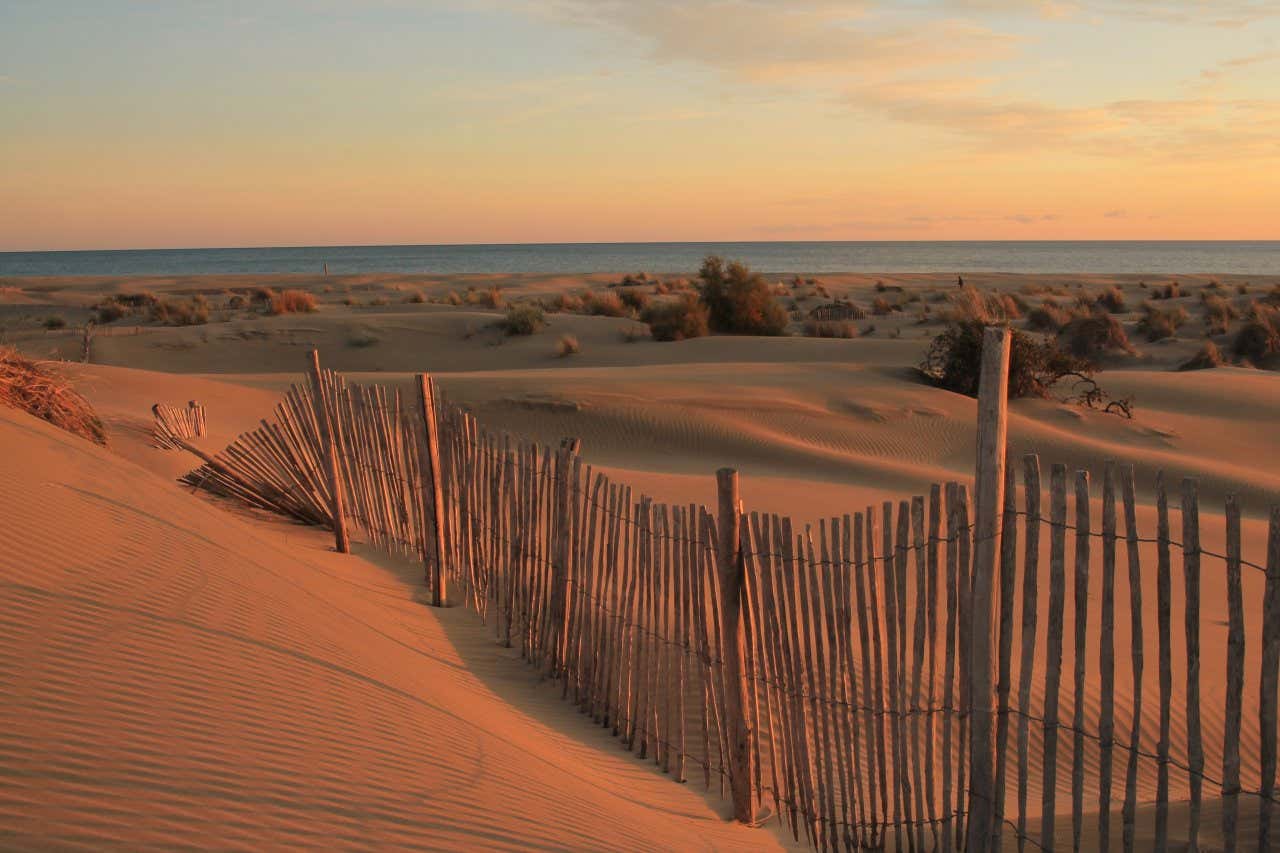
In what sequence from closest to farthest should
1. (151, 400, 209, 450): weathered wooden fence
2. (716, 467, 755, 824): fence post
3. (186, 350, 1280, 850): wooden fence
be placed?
(186, 350, 1280, 850): wooden fence, (716, 467, 755, 824): fence post, (151, 400, 209, 450): weathered wooden fence

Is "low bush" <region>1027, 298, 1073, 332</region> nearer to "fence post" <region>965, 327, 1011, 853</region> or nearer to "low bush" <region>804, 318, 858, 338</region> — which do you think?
"low bush" <region>804, 318, 858, 338</region>

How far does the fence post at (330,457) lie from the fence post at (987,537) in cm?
608

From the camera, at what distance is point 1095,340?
2692cm

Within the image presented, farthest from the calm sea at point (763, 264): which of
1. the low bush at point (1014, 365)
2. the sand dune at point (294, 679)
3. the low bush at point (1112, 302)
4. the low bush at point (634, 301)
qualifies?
the sand dune at point (294, 679)

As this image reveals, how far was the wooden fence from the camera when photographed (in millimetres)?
3822

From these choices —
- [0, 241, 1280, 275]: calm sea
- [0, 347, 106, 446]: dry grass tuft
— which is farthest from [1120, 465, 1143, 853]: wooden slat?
[0, 241, 1280, 275]: calm sea

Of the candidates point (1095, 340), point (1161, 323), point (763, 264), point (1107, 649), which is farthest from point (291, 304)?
point (763, 264)

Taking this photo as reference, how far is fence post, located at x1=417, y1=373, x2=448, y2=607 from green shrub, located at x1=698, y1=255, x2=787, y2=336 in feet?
72.0

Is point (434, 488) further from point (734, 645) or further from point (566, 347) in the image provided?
point (566, 347)

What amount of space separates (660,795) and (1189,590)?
2.77 meters

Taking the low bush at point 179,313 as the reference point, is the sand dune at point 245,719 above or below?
below

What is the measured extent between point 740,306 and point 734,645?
2505 centimetres

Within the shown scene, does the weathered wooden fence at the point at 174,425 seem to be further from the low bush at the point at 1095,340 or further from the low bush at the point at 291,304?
the low bush at the point at 291,304

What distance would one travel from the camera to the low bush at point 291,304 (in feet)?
115
